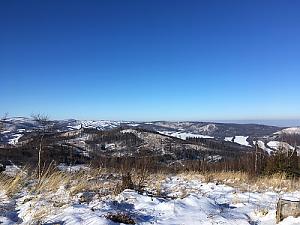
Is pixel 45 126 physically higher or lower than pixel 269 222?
higher

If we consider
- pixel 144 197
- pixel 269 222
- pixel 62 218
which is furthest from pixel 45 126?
pixel 269 222

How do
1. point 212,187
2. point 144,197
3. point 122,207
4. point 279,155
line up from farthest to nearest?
1. point 279,155
2. point 212,187
3. point 144,197
4. point 122,207

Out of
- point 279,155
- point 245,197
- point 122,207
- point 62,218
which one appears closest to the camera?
point 62,218

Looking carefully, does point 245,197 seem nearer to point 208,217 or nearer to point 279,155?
point 208,217

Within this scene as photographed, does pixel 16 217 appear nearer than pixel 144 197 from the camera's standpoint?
Yes

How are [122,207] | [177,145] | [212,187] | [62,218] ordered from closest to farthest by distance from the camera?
[62,218]
[122,207]
[212,187]
[177,145]

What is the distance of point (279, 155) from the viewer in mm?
17375

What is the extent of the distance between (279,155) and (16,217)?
14574 millimetres

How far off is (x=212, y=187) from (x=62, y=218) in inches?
255

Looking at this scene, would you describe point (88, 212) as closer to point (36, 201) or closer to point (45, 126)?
point (36, 201)

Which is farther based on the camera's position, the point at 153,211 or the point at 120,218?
the point at 153,211

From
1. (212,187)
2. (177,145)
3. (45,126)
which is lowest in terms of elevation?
(177,145)

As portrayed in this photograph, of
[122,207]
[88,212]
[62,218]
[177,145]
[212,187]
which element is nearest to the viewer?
[62,218]

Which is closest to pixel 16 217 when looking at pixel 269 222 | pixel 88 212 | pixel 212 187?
pixel 88 212
